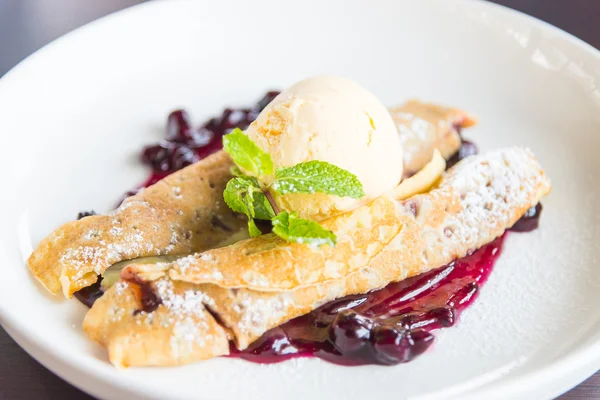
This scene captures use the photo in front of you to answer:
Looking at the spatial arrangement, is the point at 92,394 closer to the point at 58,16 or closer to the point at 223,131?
the point at 223,131

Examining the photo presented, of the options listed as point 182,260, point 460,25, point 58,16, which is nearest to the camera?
point 182,260

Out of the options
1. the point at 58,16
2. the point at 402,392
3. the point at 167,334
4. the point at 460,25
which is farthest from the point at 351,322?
the point at 58,16

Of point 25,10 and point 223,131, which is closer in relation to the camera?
point 223,131

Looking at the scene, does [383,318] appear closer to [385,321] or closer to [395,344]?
[385,321]

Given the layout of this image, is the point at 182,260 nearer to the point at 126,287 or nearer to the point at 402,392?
the point at 126,287

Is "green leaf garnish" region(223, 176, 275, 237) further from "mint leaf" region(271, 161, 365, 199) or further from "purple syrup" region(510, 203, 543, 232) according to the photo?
"purple syrup" region(510, 203, 543, 232)

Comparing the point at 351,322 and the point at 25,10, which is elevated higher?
the point at 25,10

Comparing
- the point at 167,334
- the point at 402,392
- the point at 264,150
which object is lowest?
the point at 402,392

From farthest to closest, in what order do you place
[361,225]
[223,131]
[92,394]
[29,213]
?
1. [223,131]
2. [29,213]
3. [361,225]
4. [92,394]
